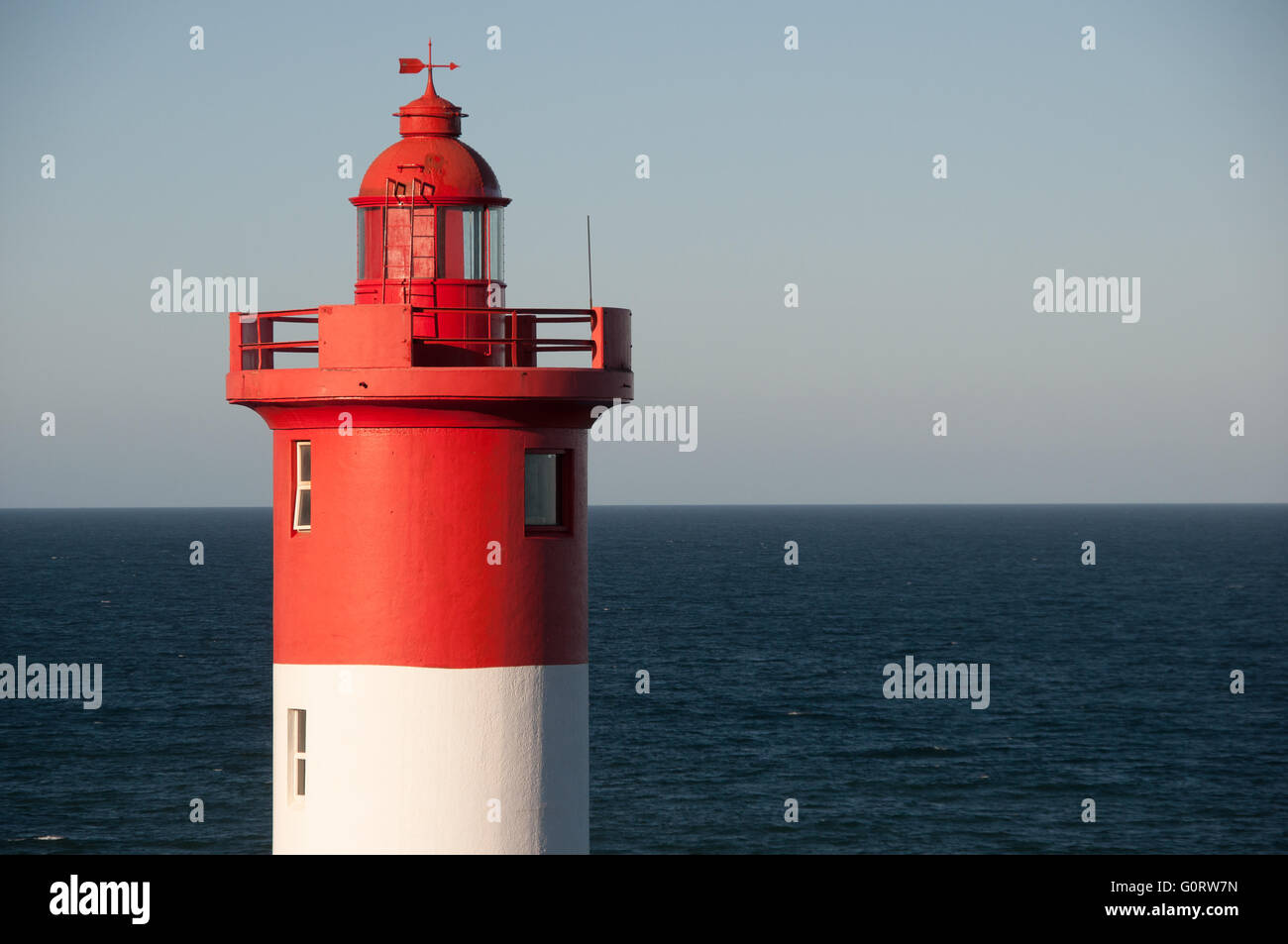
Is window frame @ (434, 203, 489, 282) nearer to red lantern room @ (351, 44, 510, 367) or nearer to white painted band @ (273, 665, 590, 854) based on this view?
red lantern room @ (351, 44, 510, 367)

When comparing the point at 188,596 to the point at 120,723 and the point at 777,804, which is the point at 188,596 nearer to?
the point at 120,723

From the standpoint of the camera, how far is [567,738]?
47.8 ft

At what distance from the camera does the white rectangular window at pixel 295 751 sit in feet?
47.7

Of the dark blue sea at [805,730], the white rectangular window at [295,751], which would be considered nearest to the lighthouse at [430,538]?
the white rectangular window at [295,751]

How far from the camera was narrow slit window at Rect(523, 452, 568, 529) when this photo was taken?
14.6 meters

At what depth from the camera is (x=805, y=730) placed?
91.4m

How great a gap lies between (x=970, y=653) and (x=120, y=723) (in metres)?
61.3

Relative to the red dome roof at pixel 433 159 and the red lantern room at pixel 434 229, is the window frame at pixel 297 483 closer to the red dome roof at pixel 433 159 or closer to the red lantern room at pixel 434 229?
the red lantern room at pixel 434 229

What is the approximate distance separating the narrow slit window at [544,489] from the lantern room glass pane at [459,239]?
70.8 inches

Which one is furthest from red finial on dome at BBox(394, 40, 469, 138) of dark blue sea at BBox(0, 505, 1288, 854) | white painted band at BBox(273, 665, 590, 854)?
dark blue sea at BBox(0, 505, 1288, 854)

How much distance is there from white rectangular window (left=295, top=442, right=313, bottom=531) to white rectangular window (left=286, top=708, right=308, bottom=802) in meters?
1.72

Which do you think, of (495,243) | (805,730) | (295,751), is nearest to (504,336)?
(495,243)

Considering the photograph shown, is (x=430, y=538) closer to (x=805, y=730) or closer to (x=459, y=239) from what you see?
(x=459, y=239)
